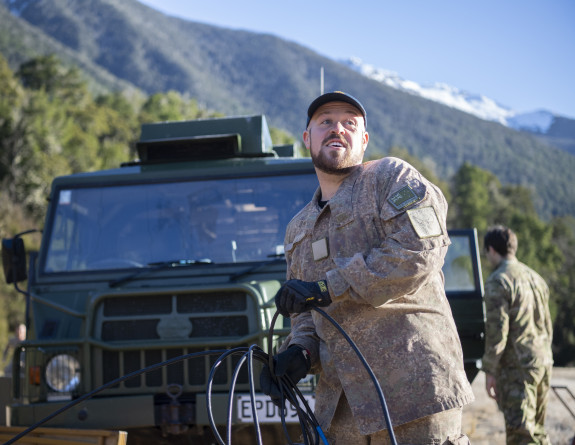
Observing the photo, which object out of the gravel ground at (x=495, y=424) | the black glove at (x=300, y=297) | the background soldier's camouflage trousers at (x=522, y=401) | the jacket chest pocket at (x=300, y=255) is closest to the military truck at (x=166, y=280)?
the background soldier's camouflage trousers at (x=522, y=401)

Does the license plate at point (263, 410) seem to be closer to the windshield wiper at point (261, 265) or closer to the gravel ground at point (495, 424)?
the windshield wiper at point (261, 265)

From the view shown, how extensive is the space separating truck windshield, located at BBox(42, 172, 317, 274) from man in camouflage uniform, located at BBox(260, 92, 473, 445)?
2342mm

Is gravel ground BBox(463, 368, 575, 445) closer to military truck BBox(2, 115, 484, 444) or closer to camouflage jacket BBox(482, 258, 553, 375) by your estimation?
camouflage jacket BBox(482, 258, 553, 375)

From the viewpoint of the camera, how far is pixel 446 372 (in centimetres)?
283

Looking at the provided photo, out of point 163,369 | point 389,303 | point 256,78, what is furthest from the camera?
point 256,78

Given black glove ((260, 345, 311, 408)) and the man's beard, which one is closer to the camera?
black glove ((260, 345, 311, 408))

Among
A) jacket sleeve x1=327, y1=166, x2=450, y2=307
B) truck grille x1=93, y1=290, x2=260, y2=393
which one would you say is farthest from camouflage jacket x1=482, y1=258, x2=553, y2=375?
jacket sleeve x1=327, y1=166, x2=450, y2=307

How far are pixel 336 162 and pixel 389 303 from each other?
1.97ft

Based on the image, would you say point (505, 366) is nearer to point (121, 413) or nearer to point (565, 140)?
point (121, 413)

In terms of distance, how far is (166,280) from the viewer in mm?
5410

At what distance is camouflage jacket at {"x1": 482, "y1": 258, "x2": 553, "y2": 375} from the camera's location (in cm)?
552

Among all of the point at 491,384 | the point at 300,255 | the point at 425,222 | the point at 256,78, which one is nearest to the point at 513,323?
the point at 491,384

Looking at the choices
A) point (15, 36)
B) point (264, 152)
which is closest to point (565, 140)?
point (15, 36)

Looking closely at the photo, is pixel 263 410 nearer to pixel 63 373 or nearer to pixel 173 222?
pixel 63 373
